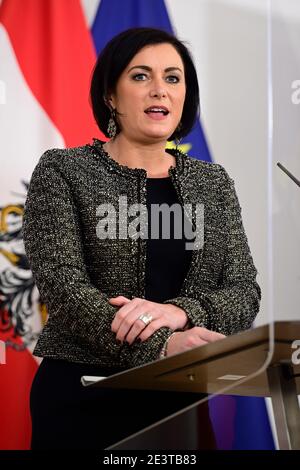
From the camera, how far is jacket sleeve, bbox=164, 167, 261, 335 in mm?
1447

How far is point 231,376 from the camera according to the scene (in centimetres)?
84

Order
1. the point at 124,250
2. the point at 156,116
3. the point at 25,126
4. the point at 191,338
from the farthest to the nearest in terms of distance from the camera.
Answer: the point at 25,126 < the point at 156,116 < the point at 124,250 < the point at 191,338

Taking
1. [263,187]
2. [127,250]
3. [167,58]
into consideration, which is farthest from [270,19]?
[263,187]

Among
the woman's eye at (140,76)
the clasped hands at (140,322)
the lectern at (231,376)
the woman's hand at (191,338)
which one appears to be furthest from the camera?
the woman's eye at (140,76)

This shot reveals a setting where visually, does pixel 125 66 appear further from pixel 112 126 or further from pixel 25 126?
pixel 25 126

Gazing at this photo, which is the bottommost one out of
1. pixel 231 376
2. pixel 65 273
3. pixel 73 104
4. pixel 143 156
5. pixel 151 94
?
pixel 231 376

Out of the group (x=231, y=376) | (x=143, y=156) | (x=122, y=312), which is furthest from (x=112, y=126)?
(x=231, y=376)

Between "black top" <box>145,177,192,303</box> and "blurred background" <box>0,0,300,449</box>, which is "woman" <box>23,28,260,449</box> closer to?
"black top" <box>145,177,192,303</box>

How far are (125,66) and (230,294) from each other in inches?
21.5

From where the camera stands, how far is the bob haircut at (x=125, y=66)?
1.69 m

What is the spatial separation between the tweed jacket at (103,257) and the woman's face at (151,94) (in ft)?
0.28

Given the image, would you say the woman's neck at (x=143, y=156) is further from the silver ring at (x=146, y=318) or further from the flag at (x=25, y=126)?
the flag at (x=25, y=126)

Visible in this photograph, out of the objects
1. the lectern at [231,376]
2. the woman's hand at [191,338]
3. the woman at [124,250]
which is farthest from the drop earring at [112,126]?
the lectern at [231,376]

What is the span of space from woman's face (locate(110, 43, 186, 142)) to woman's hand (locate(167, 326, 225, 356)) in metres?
0.55
